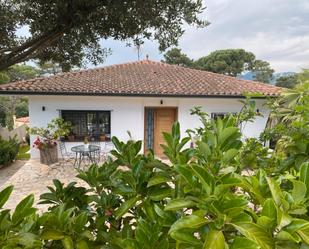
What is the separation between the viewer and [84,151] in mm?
9648

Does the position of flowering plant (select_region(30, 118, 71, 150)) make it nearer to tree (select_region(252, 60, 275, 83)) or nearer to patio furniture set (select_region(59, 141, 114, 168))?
patio furniture set (select_region(59, 141, 114, 168))

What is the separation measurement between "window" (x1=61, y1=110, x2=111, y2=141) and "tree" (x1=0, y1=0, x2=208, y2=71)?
7289mm

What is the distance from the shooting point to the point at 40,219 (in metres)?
1.34

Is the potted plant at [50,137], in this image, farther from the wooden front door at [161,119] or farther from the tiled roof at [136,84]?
the wooden front door at [161,119]

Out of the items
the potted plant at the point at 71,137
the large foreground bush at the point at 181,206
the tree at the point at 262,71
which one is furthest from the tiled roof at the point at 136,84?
the tree at the point at 262,71

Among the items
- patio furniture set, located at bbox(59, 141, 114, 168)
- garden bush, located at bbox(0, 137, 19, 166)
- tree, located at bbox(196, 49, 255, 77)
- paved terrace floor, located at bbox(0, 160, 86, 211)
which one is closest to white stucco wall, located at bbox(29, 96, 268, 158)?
patio furniture set, located at bbox(59, 141, 114, 168)

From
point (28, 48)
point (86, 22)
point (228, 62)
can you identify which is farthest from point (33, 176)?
point (228, 62)

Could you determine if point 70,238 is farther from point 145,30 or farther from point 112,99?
point 112,99

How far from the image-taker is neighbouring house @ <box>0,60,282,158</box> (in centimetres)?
1091

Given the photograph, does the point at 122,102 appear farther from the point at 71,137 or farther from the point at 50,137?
the point at 50,137

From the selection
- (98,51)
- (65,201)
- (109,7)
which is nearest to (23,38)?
(98,51)

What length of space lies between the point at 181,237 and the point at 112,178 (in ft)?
2.67

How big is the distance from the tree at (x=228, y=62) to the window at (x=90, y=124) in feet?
92.4

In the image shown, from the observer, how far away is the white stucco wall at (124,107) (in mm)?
11078
